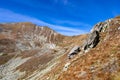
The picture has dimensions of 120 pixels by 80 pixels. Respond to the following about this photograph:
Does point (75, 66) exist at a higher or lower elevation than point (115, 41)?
lower

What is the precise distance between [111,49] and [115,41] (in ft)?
9.31

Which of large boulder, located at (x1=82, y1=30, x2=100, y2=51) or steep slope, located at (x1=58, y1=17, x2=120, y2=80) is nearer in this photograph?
steep slope, located at (x1=58, y1=17, x2=120, y2=80)

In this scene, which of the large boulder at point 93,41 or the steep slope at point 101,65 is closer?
the steep slope at point 101,65

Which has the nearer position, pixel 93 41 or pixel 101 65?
pixel 101 65

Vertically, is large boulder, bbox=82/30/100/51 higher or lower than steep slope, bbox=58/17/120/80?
higher

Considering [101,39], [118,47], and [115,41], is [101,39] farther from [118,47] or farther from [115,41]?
[118,47]

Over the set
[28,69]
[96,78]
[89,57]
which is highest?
[89,57]

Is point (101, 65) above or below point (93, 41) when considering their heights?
below

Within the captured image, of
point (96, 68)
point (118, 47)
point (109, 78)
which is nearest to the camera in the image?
point (109, 78)

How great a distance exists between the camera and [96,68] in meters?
31.8

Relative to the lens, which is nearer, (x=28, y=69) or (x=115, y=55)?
(x=115, y=55)

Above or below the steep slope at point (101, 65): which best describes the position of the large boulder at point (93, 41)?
above

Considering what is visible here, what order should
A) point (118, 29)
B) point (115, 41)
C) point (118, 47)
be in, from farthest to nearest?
point (118, 29), point (115, 41), point (118, 47)

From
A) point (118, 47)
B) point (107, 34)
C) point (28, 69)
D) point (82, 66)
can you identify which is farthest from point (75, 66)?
point (28, 69)
